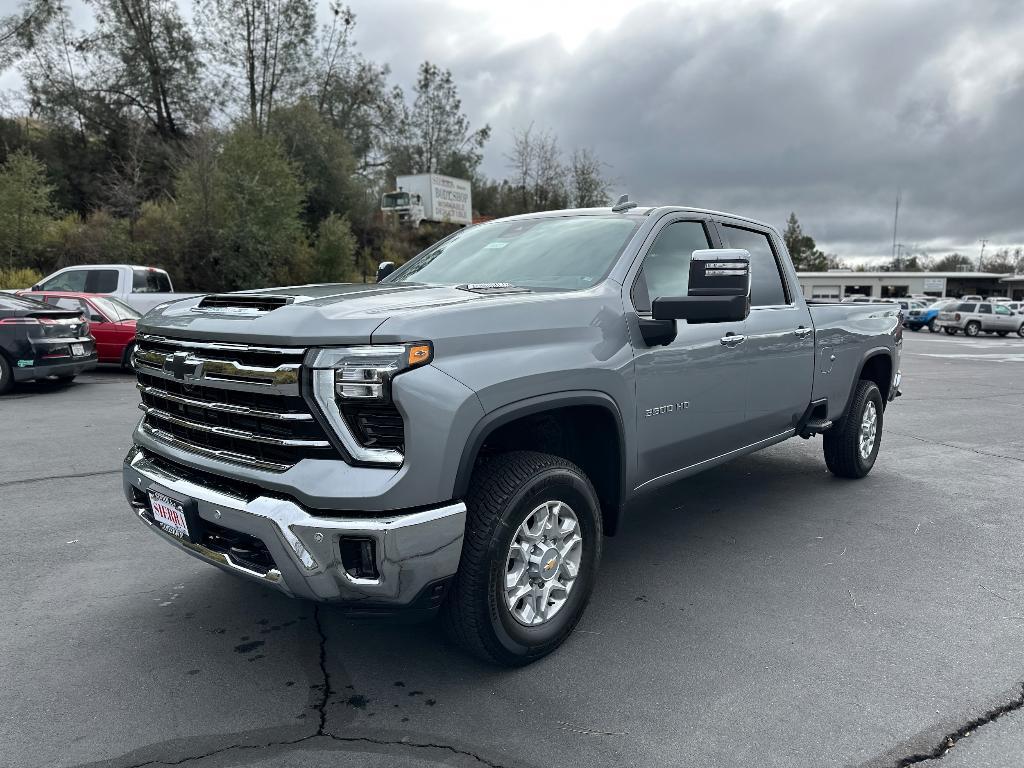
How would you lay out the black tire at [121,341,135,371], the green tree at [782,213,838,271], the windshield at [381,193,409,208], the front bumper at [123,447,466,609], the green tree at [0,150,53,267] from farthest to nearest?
the green tree at [782,213,838,271] → the windshield at [381,193,409,208] → the green tree at [0,150,53,267] → the black tire at [121,341,135,371] → the front bumper at [123,447,466,609]

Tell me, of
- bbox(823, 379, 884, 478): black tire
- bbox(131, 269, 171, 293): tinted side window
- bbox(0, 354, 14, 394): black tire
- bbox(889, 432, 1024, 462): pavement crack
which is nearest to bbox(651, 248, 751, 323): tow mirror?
bbox(823, 379, 884, 478): black tire

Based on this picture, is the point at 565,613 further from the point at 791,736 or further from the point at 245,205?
the point at 245,205

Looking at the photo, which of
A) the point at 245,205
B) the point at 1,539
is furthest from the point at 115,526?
the point at 245,205

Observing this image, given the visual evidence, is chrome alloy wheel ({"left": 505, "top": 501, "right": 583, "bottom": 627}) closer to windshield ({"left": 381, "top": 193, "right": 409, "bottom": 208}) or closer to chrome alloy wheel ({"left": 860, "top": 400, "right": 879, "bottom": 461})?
chrome alloy wheel ({"left": 860, "top": 400, "right": 879, "bottom": 461})

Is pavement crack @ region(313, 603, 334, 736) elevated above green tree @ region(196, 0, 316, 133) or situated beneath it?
situated beneath

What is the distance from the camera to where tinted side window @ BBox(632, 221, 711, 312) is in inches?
146

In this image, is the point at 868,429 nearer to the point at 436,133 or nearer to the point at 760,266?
the point at 760,266

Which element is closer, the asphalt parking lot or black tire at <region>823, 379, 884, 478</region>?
the asphalt parking lot

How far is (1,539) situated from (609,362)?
3.90m

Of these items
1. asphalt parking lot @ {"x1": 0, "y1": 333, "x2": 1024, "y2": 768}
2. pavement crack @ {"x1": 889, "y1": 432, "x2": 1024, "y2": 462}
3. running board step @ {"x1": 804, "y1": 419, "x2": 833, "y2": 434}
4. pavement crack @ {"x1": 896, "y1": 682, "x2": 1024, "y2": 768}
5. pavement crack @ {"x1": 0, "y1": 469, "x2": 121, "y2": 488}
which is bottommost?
pavement crack @ {"x1": 889, "y1": 432, "x2": 1024, "y2": 462}

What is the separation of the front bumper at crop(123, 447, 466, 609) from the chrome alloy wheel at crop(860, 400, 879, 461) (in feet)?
14.8

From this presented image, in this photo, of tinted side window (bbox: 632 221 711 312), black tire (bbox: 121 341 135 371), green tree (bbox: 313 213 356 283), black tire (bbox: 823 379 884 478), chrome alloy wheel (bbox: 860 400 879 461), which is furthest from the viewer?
green tree (bbox: 313 213 356 283)

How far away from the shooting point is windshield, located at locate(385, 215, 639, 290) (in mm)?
3746

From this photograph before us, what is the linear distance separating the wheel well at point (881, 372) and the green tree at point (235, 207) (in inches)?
1000
